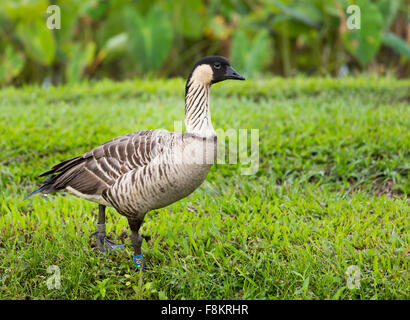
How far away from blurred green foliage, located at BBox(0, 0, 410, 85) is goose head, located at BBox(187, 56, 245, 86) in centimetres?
591

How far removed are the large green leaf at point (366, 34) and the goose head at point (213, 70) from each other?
5885 mm

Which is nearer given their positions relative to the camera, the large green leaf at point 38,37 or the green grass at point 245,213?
the green grass at point 245,213

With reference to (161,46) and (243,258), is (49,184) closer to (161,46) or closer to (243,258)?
(243,258)

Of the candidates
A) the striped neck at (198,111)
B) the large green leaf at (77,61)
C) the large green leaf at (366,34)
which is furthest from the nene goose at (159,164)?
the large green leaf at (77,61)

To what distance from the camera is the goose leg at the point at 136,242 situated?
3420 mm

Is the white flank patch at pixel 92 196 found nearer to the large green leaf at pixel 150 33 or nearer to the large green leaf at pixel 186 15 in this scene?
the large green leaf at pixel 150 33

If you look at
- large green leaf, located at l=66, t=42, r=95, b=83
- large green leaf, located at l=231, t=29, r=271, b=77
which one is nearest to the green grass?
large green leaf, located at l=231, t=29, r=271, b=77

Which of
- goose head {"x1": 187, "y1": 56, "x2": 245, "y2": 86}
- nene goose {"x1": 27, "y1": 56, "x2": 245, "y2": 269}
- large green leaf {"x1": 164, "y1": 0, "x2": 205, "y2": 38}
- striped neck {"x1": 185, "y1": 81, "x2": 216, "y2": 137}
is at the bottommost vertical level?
nene goose {"x1": 27, "y1": 56, "x2": 245, "y2": 269}

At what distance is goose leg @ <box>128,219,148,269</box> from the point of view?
3420mm

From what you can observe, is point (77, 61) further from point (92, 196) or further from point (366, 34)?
point (92, 196)

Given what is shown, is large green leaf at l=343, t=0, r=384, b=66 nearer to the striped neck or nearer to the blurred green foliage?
the blurred green foliage

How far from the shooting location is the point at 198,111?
10.7 ft

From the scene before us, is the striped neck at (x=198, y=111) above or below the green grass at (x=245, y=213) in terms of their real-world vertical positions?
above

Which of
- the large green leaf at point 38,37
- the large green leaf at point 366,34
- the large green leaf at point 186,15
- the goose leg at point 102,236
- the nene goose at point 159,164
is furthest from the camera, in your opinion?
the large green leaf at point 186,15
